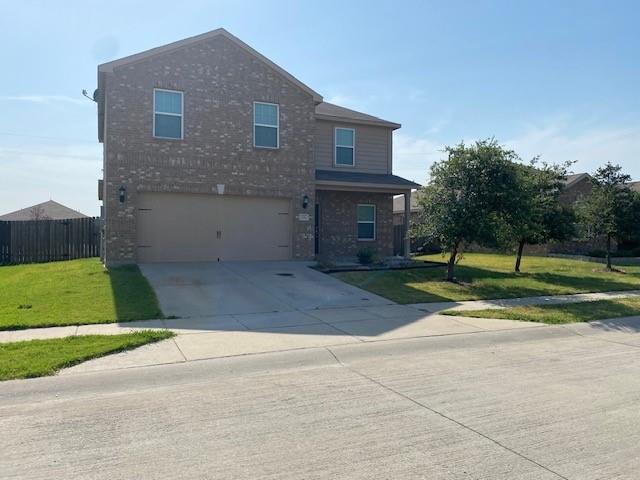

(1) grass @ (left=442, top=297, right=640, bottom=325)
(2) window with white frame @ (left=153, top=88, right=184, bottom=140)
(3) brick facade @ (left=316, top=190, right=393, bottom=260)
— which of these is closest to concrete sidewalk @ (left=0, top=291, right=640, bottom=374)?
(1) grass @ (left=442, top=297, right=640, bottom=325)

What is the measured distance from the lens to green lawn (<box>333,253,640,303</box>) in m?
14.2

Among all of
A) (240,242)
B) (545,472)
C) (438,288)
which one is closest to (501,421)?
(545,472)

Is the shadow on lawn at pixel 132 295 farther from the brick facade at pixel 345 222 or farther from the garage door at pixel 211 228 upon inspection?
the brick facade at pixel 345 222

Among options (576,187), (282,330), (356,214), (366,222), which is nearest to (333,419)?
(282,330)

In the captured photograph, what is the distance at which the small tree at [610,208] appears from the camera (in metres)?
22.0

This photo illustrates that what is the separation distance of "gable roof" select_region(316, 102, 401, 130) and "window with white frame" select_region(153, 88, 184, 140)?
585 centimetres

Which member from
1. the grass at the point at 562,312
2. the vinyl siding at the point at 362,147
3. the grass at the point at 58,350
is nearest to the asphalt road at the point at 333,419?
the grass at the point at 58,350

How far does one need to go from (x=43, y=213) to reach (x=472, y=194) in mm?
47628

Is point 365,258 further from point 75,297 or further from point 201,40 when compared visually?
point 75,297

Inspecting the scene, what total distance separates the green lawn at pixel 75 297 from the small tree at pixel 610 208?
1811cm

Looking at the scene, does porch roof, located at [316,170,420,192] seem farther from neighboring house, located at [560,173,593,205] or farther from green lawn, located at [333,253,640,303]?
neighboring house, located at [560,173,593,205]

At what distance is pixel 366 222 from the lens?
2189 cm

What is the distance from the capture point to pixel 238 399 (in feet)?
18.7

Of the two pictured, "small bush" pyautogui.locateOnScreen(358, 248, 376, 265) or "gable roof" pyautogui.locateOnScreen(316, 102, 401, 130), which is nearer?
"small bush" pyautogui.locateOnScreen(358, 248, 376, 265)
